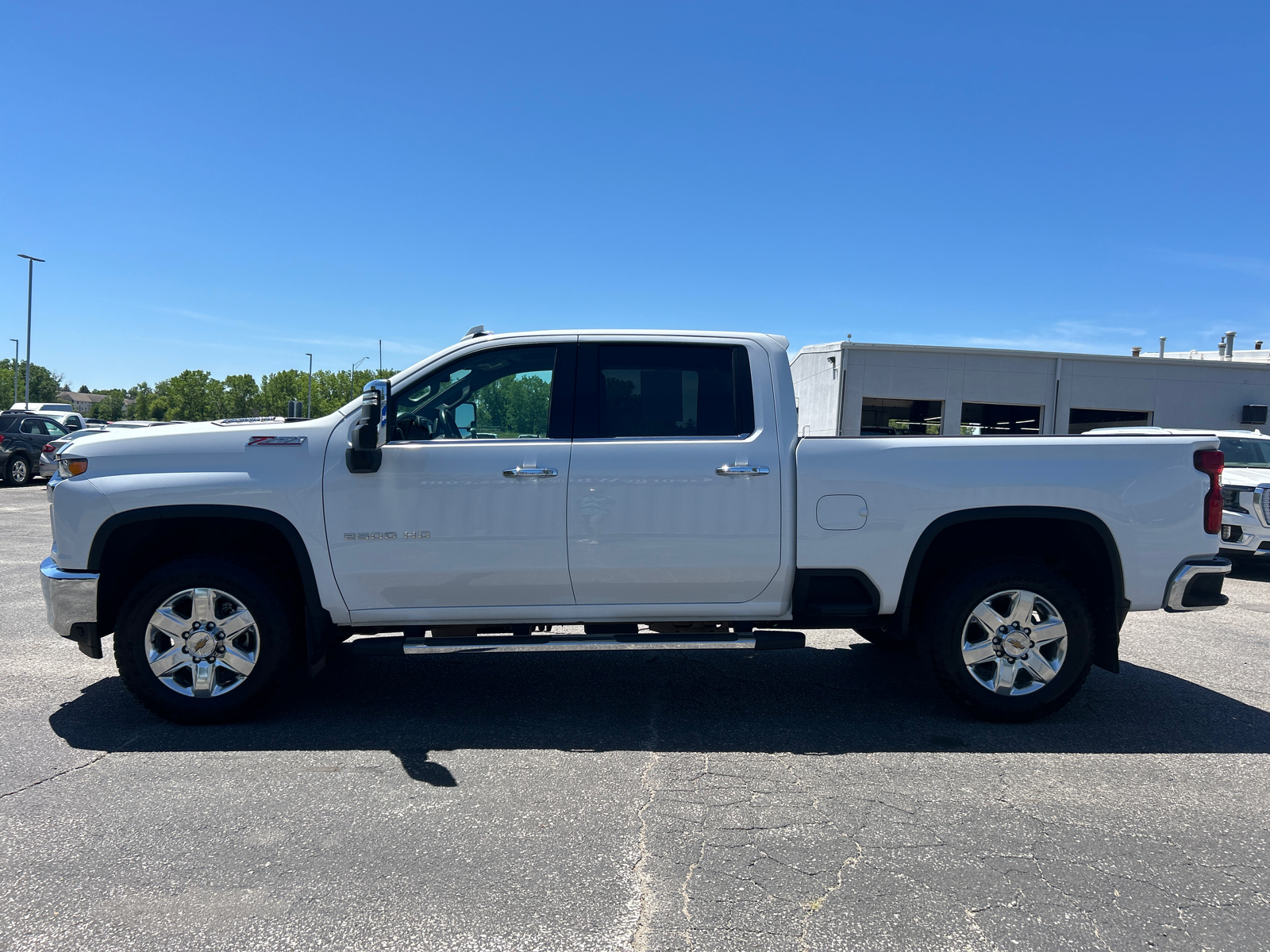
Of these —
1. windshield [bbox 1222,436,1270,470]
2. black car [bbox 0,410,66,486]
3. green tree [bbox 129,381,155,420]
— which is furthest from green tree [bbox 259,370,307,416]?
windshield [bbox 1222,436,1270,470]

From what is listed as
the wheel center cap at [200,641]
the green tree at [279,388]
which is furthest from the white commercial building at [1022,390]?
the green tree at [279,388]

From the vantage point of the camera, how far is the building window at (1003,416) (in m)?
28.2

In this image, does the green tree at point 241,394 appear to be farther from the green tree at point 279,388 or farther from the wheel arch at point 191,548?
the wheel arch at point 191,548

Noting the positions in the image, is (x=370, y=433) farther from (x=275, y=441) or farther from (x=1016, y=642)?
(x=1016, y=642)

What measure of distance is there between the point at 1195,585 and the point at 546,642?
3429 millimetres

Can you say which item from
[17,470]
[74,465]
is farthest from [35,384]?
[74,465]

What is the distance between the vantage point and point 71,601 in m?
4.21

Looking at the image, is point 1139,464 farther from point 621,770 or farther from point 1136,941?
point 621,770

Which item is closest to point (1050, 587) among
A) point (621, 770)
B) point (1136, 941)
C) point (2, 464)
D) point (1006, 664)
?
point (1006, 664)

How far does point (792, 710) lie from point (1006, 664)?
3.81ft

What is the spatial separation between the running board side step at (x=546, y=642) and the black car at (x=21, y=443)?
21.4 m

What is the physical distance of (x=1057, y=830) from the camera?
131 inches

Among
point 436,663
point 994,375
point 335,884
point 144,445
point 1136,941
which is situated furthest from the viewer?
point 994,375

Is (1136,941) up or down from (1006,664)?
down
